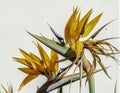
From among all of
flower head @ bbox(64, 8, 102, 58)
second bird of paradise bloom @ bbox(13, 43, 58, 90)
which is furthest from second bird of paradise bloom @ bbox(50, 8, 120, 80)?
second bird of paradise bloom @ bbox(13, 43, 58, 90)

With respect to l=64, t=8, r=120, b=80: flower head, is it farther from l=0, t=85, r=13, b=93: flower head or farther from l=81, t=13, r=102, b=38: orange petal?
l=0, t=85, r=13, b=93: flower head

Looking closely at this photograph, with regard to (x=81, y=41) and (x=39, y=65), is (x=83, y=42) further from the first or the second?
(x=39, y=65)

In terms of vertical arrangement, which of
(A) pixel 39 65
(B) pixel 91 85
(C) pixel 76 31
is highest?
(C) pixel 76 31

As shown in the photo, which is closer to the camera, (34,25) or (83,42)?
(83,42)

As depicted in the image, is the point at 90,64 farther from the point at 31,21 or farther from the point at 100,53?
the point at 31,21

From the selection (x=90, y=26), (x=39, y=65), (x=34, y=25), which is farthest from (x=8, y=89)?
(x=90, y=26)

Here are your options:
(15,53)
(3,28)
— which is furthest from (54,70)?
(3,28)
